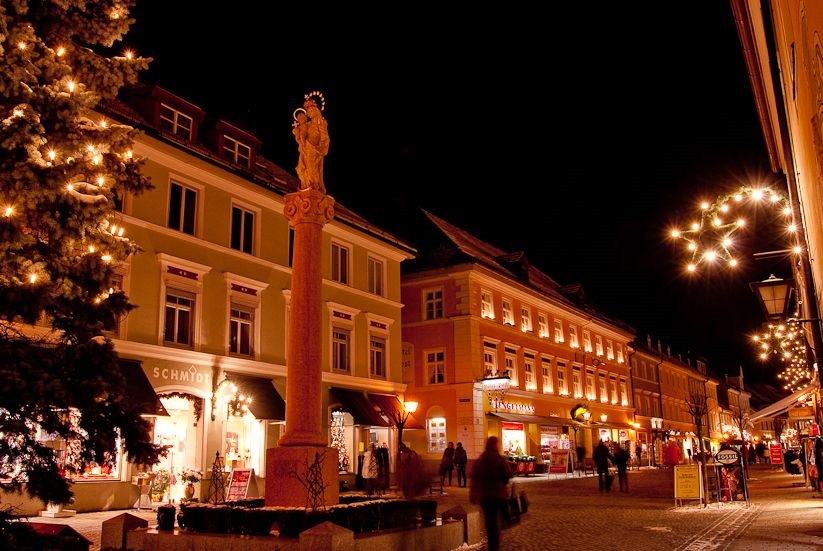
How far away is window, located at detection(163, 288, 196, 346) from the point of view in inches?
875

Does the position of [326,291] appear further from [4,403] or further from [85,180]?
[4,403]

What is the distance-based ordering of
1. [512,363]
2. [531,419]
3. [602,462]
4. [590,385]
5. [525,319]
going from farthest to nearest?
[590,385] < [525,319] < [512,363] < [531,419] < [602,462]

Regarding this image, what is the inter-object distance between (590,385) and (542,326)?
8345mm

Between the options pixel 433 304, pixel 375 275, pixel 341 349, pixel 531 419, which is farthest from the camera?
pixel 531 419

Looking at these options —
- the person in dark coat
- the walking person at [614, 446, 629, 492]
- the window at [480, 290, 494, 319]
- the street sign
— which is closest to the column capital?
the street sign

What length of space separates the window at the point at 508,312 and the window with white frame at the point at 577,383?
31.4ft

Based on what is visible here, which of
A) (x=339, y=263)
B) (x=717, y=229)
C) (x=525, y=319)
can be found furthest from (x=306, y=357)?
(x=525, y=319)

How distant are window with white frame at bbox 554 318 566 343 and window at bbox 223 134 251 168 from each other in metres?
26.4

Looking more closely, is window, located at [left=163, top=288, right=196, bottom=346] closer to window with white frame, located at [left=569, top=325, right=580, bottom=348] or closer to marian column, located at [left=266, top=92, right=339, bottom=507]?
marian column, located at [left=266, top=92, right=339, bottom=507]

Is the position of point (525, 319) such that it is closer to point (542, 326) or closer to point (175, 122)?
point (542, 326)

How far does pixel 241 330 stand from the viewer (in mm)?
24844

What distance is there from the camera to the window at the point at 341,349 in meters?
29.0

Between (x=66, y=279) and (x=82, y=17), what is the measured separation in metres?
3.66

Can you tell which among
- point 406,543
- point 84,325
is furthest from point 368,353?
point 84,325
